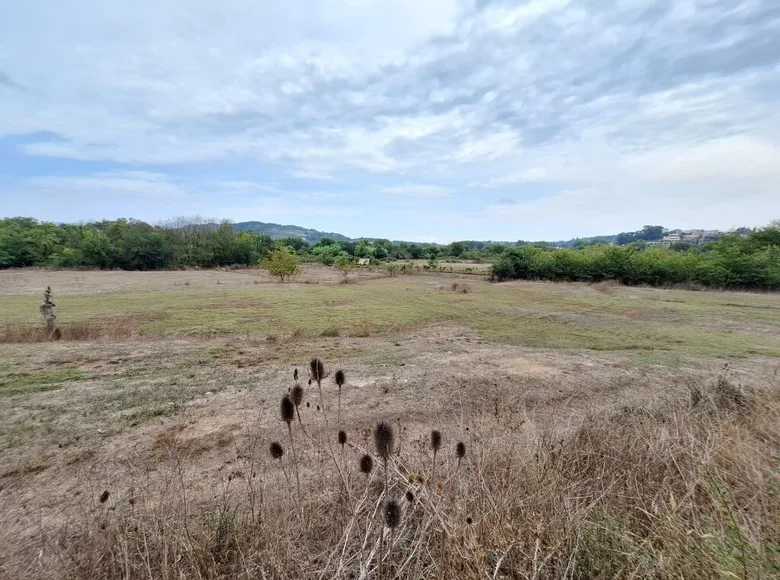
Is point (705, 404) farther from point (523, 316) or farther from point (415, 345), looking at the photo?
point (523, 316)

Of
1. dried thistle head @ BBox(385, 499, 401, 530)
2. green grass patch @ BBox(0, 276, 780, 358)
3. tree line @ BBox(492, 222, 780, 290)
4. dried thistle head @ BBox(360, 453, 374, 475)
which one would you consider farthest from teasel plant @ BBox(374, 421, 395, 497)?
tree line @ BBox(492, 222, 780, 290)

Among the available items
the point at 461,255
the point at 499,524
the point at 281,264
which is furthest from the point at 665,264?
the point at 461,255

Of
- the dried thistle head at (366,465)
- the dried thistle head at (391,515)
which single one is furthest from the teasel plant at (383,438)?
the dried thistle head at (391,515)

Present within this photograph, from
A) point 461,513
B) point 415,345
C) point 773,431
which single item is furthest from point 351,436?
point 415,345

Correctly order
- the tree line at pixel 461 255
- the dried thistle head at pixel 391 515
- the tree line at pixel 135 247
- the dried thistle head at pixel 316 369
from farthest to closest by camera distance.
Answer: the tree line at pixel 135 247 < the tree line at pixel 461 255 < the dried thistle head at pixel 316 369 < the dried thistle head at pixel 391 515

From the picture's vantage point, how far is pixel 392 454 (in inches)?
131

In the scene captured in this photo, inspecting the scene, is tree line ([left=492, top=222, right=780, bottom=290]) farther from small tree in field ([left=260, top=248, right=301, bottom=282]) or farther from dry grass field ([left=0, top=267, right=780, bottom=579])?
small tree in field ([left=260, top=248, right=301, bottom=282])

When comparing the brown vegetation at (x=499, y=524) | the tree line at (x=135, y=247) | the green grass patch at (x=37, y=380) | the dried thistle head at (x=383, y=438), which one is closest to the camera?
the brown vegetation at (x=499, y=524)

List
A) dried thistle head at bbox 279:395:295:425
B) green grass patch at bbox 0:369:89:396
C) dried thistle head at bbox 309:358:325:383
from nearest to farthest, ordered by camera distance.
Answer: dried thistle head at bbox 279:395:295:425 → dried thistle head at bbox 309:358:325:383 → green grass patch at bbox 0:369:89:396

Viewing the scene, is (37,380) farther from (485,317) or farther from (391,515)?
(485,317)

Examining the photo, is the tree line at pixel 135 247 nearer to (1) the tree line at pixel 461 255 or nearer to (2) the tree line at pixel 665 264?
(1) the tree line at pixel 461 255

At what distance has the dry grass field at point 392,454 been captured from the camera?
7.13 feet

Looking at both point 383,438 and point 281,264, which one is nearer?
point 383,438

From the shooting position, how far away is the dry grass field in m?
2.17
